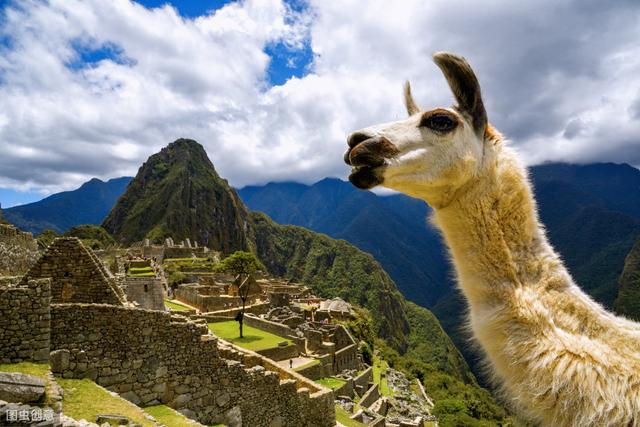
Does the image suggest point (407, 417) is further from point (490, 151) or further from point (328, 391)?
point (490, 151)

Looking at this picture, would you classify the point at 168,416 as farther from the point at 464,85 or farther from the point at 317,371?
the point at 317,371

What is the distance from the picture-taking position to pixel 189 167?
177000 mm

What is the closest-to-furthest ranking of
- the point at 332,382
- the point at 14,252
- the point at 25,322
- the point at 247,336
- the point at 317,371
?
1. the point at 25,322
2. the point at 14,252
3. the point at 247,336
4. the point at 317,371
5. the point at 332,382

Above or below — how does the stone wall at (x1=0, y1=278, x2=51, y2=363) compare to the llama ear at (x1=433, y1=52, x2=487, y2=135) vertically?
below

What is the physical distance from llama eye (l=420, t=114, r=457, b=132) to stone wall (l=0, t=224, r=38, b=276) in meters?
13.5

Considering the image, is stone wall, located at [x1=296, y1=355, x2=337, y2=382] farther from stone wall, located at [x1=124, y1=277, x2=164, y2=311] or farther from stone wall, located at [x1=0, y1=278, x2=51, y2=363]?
stone wall, located at [x1=0, y1=278, x2=51, y2=363]

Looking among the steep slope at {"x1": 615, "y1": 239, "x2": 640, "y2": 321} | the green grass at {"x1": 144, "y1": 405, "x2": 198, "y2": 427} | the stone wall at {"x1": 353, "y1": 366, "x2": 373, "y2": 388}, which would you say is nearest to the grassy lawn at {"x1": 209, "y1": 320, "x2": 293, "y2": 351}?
the stone wall at {"x1": 353, "y1": 366, "x2": 373, "y2": 388}

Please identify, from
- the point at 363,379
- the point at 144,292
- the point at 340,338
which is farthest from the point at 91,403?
the point at 340,338

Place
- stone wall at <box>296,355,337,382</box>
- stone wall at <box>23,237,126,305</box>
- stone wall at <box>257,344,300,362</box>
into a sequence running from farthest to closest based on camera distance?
stone wall at <box>296,355,337,382</box>, stone wall at <box>257,344,300,362</box>, stone wall at <box>23,237,126,305</box>

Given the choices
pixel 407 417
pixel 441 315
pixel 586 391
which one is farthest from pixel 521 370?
pixel 441 315

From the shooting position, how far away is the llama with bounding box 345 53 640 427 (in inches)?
75.0

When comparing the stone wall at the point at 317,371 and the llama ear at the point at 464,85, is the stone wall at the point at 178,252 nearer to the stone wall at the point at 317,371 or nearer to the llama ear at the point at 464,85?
the stone wall at the point at 317,371

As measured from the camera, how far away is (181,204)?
150m

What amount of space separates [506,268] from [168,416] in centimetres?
613
